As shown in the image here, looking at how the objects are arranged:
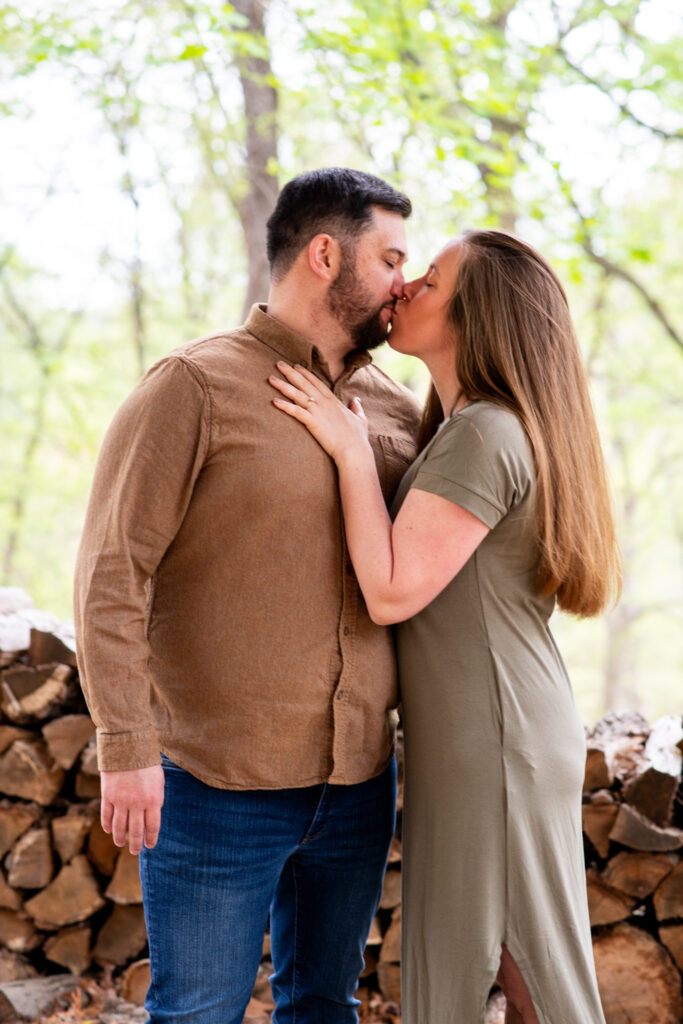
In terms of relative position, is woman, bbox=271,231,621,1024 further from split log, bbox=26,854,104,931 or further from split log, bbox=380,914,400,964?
split log, bbox=26,854,104,931

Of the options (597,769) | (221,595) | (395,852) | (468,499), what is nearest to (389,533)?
(468,499)

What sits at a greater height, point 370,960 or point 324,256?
point 324,256

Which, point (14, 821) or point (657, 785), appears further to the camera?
point (14, 821)

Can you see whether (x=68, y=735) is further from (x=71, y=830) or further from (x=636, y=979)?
(x=636, y=979)

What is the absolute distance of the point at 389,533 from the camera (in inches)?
64.4

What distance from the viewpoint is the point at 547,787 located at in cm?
161

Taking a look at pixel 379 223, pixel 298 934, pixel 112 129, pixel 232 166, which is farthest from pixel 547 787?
pixel 112 129

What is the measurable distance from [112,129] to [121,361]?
2716 mm

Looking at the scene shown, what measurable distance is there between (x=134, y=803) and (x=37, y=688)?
1.13 meters

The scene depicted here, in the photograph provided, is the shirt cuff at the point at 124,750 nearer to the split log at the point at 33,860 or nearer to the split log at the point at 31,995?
the split log at the point at 33,860

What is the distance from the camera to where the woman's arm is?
1.57 m

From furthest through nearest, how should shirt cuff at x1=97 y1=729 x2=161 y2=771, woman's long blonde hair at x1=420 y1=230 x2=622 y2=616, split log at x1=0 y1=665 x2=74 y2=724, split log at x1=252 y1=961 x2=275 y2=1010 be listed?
1. split log at x1=0 y1=665 x2=74 y2=724
2. split log at x1=252 y1=961 x2=275 y2=1010
3. woman's long blonde hair at x1=420 y1=230 x2=622 y2=616
4. shirt cuff at x1=97 y1=729 x2=161 y2=771

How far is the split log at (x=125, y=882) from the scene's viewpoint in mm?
2512

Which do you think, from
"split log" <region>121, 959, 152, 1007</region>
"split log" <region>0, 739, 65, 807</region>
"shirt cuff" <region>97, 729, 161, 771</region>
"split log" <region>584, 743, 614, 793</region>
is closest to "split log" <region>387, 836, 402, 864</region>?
"split log" <region>584, 743, 614, 793</region>
